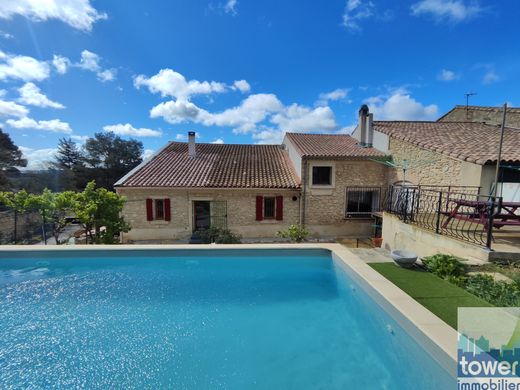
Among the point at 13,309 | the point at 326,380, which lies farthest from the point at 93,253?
the point at 326,380

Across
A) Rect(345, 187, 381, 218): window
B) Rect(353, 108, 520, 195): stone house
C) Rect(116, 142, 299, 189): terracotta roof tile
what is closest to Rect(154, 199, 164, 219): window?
Rect(116, 142, 299, 189): terracotta roof tile

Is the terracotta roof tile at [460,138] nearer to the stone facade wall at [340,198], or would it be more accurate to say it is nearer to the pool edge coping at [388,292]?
the stone facade wall at [340,198]

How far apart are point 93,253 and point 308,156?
34.6 feet

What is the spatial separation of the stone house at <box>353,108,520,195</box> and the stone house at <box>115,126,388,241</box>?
1361mm

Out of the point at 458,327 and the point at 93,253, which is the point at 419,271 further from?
the point at 93,253

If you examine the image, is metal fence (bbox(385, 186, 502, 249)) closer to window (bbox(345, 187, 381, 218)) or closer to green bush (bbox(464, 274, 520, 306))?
green bush (bbox(464, 274, 520, 306))

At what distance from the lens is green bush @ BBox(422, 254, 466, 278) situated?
5.86 meters

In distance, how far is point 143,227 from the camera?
14.1 m

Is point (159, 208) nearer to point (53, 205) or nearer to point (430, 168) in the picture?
point (53, 205)

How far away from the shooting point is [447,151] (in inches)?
423

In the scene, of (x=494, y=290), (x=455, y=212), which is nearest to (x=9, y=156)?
(x=455, y=212)

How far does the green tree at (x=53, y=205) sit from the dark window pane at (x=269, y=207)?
8837mm

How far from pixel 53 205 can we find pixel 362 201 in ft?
49.4

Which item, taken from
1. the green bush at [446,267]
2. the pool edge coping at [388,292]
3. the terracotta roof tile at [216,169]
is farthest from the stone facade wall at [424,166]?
the pool edge coping at [388,292]
